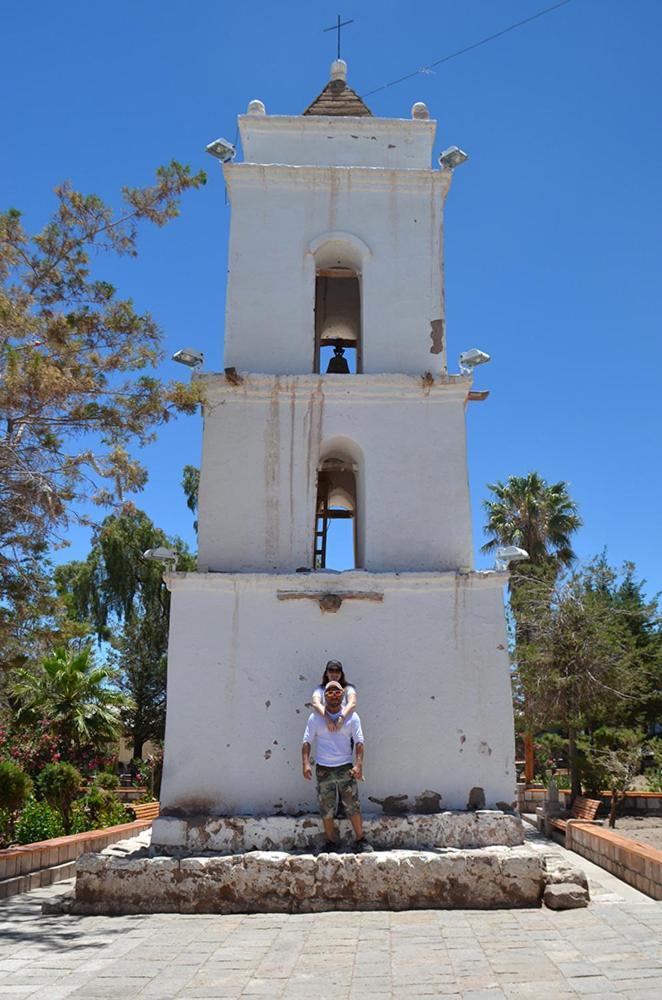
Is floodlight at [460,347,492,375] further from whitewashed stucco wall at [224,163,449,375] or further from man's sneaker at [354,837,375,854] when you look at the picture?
man's sneaker at [354,837,375,854]

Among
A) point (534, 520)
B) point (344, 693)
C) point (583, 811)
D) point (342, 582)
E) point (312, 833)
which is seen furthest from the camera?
point (534, 520)

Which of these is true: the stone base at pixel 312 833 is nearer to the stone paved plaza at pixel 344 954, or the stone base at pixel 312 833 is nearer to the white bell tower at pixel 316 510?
the white bell tower at pixel 316 510

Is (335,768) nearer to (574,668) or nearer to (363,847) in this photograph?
(363,847)

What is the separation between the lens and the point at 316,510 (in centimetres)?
944

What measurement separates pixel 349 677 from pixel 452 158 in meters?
5.89

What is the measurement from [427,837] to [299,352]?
5040 mm

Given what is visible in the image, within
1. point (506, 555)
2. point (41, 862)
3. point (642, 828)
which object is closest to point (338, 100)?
point (506, 555)

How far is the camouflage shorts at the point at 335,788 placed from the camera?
7.51 m

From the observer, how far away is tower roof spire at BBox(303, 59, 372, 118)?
35.0ft

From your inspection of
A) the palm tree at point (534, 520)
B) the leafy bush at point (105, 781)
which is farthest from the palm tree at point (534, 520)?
the leafy bush at point (105, 781)

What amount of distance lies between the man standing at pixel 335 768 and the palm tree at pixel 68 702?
8.28 m

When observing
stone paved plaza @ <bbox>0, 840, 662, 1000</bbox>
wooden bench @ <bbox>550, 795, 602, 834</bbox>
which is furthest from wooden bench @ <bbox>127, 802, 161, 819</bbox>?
stone paved plaza @ <bbox>0, 840, 662, 1000</bbox>

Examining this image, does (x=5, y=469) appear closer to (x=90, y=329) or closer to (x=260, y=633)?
(x=90, y=329)

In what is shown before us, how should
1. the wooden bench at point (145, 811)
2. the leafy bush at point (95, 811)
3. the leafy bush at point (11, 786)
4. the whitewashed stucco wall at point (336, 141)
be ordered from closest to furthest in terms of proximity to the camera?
the leafy bush at point (11, 786)
the whitewashed stucco wall at point (336, 141)
the leafy bush at point (95, 811)
the wooden bench at point (145, 811)
